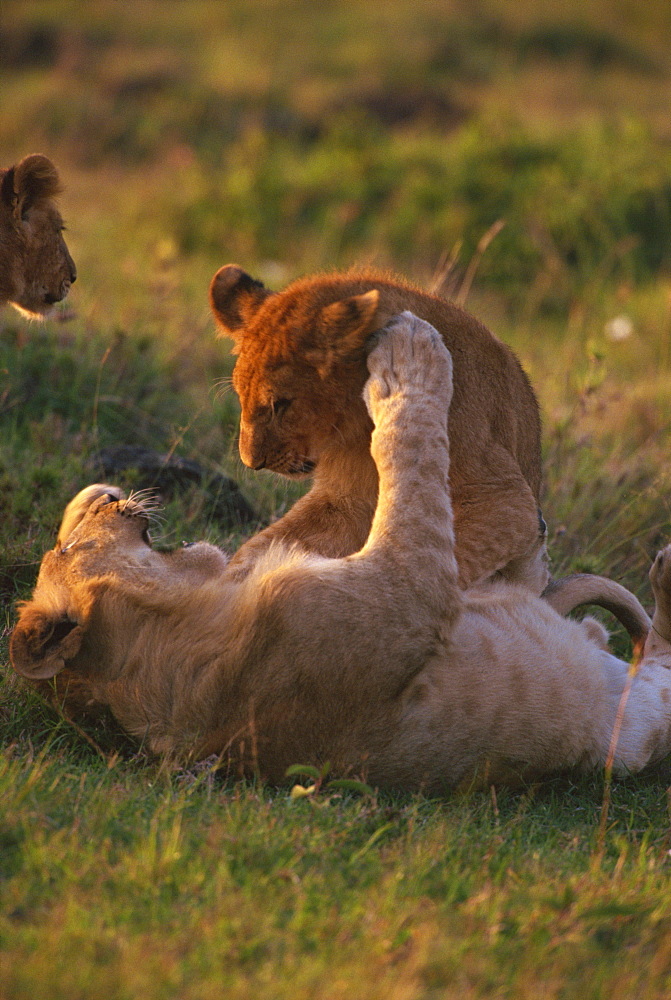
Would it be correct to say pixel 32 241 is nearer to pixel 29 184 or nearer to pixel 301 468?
pixel 29 184

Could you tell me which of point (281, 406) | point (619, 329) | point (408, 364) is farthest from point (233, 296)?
point (619, 329)

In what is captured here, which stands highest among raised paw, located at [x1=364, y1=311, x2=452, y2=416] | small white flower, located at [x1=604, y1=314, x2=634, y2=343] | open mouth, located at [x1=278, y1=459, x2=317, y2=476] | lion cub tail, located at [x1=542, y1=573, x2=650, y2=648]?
small white flower, located at [x1=604, y1=314, x2=634, y2=343]

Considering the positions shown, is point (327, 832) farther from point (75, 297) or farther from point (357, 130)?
point (357, 130)

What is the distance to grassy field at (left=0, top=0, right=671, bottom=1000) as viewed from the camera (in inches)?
89.7

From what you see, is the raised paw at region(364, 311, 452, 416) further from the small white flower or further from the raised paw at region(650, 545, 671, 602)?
the small white flower

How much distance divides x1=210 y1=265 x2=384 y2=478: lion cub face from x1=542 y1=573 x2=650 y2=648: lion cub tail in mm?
931

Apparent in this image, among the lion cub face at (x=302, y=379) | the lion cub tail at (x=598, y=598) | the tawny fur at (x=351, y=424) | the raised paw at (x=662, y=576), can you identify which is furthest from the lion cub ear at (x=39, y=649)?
the raised paw at (x=662, y=576)

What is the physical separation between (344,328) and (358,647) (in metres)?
1.05

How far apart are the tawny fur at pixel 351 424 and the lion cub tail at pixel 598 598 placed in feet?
0.49

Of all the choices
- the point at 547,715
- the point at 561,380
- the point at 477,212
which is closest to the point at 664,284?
the point at 477,212

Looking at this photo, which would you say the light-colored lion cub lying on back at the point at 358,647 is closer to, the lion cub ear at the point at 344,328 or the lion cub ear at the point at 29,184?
the lion cub ear at the point at 344,328

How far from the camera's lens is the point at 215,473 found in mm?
5398

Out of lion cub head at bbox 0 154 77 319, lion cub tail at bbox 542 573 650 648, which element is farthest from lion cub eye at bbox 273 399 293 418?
lion cub head at bbox 0 154 77 319

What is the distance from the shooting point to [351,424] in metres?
3.76
